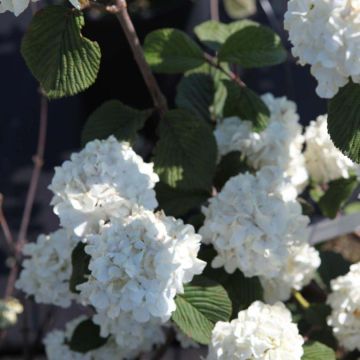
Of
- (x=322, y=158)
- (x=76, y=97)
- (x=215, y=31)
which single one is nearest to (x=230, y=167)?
(x=322, y=158)

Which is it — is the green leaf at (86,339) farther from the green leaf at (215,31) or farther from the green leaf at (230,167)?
the green leaf at (215,31)

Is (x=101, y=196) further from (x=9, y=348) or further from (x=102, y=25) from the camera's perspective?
(x=102, y=25)

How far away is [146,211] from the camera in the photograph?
1.08 metres

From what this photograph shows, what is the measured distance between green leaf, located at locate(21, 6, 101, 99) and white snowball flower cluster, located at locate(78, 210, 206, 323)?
0.21 meters

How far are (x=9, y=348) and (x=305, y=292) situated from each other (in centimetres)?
103

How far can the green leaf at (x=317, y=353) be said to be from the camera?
48.2 inches

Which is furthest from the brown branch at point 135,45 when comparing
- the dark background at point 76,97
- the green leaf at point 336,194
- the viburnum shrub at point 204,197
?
the dark background at point 76,97

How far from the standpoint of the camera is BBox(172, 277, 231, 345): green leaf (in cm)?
113

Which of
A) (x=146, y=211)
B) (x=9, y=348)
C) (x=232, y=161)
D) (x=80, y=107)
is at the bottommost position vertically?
(x=9, y=348)

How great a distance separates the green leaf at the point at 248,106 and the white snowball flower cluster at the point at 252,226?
0.55ft

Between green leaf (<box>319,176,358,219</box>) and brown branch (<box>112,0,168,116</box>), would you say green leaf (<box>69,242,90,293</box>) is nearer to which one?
brown branch (<box>112,0,168,116</box>)

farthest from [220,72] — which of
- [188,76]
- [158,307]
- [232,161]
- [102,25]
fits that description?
[102,25]

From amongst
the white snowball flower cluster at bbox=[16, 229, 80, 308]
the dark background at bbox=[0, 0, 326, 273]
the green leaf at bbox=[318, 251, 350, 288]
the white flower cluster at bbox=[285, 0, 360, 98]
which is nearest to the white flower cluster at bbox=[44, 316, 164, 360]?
the white snowball flower cluster at bbox=[16, 229, 80, 308]

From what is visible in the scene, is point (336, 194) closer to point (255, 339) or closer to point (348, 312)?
point (348, 312)
